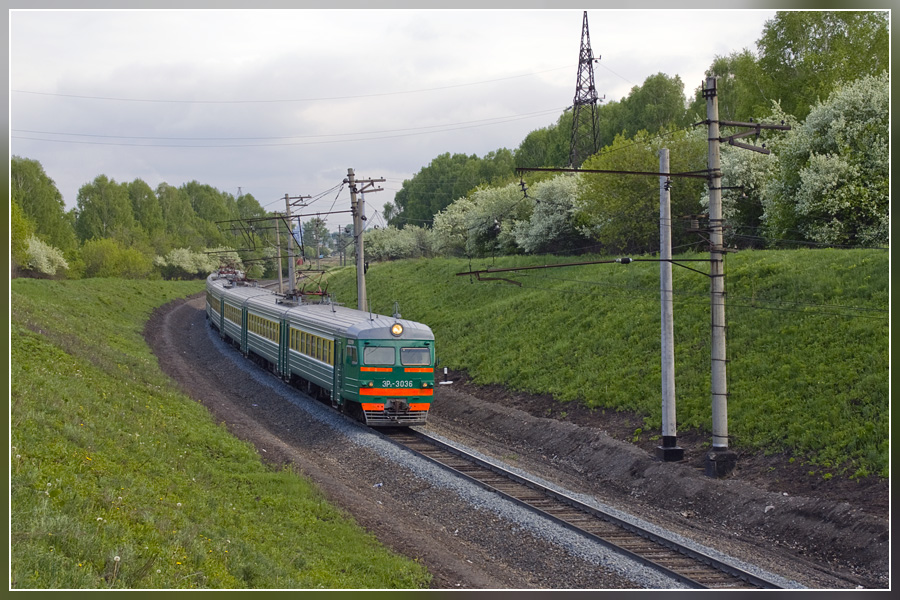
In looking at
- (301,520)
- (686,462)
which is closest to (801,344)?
(686,462)

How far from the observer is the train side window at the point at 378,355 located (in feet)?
70.1

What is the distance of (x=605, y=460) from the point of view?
61.4ft

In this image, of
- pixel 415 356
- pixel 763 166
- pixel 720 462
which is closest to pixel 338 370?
pixel 415 356

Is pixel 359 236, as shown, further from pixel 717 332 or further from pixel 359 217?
pixel 717 332

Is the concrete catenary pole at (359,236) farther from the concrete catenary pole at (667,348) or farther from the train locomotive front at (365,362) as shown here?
the concrete catenary pole at (667,348)

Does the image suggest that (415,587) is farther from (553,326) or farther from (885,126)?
(885,126)

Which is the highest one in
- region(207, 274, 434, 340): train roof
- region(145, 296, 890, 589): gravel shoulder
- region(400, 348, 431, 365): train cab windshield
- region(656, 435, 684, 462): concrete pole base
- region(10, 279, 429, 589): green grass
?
region(207, 274, 434, 340): train roof

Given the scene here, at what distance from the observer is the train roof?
21.6 m

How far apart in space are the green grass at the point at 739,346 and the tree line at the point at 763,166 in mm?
2631

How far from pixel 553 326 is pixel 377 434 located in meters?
11.0

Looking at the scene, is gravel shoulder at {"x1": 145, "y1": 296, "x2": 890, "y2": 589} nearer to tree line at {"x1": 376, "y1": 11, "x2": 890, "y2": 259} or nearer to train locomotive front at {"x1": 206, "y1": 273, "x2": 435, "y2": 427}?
train locomotive front at {"x1": 206, "y1": 273, "x2": 435, "y2": 427}

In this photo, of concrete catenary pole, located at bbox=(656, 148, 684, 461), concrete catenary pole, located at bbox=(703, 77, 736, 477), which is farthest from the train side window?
concrete catenary pole, located at bbox=(703, 77, 736, 477)

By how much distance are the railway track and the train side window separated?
2.86 meters

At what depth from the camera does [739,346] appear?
20922mm
